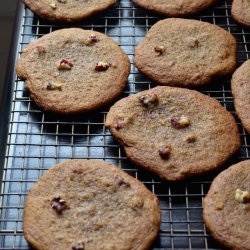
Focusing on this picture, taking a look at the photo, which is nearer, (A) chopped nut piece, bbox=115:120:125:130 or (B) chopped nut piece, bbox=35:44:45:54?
(A) chopped nut piece, bbox=115:120:125:130

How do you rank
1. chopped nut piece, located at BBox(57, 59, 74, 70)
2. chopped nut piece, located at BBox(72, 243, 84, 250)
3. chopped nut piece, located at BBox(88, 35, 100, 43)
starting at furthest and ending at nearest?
chopped nut piece, located at BBox(88, 35, 100, 43) < chopped nut piece, located at BBox(57, 59, 74, 70) < chopped nut piece, located at BBox(72, 243, 84, 250)

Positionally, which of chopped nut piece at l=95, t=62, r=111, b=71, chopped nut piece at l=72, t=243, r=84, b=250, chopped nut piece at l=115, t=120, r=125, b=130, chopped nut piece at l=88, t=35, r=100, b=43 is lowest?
chopped nut piece at l=72, t=243, r=84, b=250

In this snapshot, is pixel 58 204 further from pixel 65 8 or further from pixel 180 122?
pixel 65 8

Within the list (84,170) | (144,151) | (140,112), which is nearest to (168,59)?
(140,112)

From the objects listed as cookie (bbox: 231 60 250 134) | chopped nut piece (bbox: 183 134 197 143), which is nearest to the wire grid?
cookie (bbox: 231 60 250 134)

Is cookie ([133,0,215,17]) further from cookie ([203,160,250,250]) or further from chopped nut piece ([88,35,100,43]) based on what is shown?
cookie ([203,160,250,250])

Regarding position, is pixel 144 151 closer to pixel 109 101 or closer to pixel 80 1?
pixel 109 101
